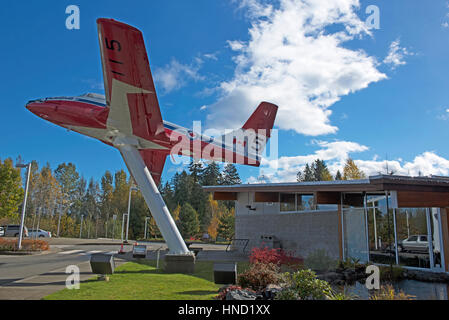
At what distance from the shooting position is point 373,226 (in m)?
12.7

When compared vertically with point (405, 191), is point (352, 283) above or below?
below

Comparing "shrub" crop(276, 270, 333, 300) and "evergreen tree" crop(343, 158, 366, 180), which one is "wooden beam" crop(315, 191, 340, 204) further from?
"evergreen tree" crop(343, 158, 366, 180)

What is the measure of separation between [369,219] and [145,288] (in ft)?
31.3

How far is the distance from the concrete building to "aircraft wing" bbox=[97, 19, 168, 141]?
22.9ft

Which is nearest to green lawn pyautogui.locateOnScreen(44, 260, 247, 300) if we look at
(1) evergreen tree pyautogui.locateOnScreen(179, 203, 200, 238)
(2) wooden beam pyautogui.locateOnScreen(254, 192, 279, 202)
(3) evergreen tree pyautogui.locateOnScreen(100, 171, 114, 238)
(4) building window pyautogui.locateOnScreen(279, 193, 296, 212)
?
(2) wooden beam pyautogui.locateOnScreen(254, 192, 279, 202)

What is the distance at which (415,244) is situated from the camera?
38.6 ft

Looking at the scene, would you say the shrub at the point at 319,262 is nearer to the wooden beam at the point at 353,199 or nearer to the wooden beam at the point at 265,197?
the wooden beam at the point at 353,199

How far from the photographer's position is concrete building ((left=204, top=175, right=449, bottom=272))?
9953 millimetres

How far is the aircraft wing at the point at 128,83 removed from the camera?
8070mm

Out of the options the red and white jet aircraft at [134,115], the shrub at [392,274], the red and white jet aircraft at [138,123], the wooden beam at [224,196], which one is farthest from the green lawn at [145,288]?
the wooden beam at [224,196]

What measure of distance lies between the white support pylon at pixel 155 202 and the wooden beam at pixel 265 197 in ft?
22.2
